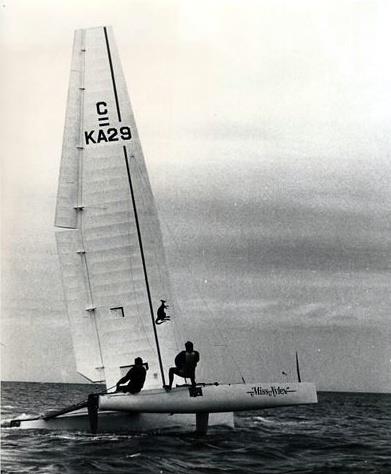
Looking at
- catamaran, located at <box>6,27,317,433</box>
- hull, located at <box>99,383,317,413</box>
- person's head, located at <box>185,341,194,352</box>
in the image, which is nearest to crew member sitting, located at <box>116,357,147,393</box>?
hull, located at <box>99,383,317,413</box>

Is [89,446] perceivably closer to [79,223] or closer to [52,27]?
[79,223]

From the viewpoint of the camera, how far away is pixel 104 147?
54.2ft

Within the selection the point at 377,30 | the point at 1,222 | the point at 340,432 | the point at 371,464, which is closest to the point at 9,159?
the point at 1,222

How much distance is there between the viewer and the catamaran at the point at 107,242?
53.7 ft

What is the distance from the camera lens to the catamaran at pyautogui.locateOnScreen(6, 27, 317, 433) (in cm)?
→ 1638

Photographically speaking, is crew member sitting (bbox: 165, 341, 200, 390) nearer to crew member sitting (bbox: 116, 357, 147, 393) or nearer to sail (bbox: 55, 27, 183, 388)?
crew member sitting (bbox: 116, 357, 147, 393)

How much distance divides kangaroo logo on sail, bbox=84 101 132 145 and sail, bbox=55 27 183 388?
0.06 ft

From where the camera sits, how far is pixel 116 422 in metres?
16.1

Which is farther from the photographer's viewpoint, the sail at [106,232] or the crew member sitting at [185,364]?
the sail at [106,232]

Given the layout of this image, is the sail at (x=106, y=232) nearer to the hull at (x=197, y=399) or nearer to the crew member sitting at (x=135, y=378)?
the crew member sitting at (x=135, y=378)


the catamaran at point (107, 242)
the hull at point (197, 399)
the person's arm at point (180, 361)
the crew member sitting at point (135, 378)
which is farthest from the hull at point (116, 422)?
the person's arm at point (180, 361)

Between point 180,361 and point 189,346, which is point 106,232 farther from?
point 180,361

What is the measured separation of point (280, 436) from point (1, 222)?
6.49 metres

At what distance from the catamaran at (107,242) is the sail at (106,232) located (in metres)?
0.02
